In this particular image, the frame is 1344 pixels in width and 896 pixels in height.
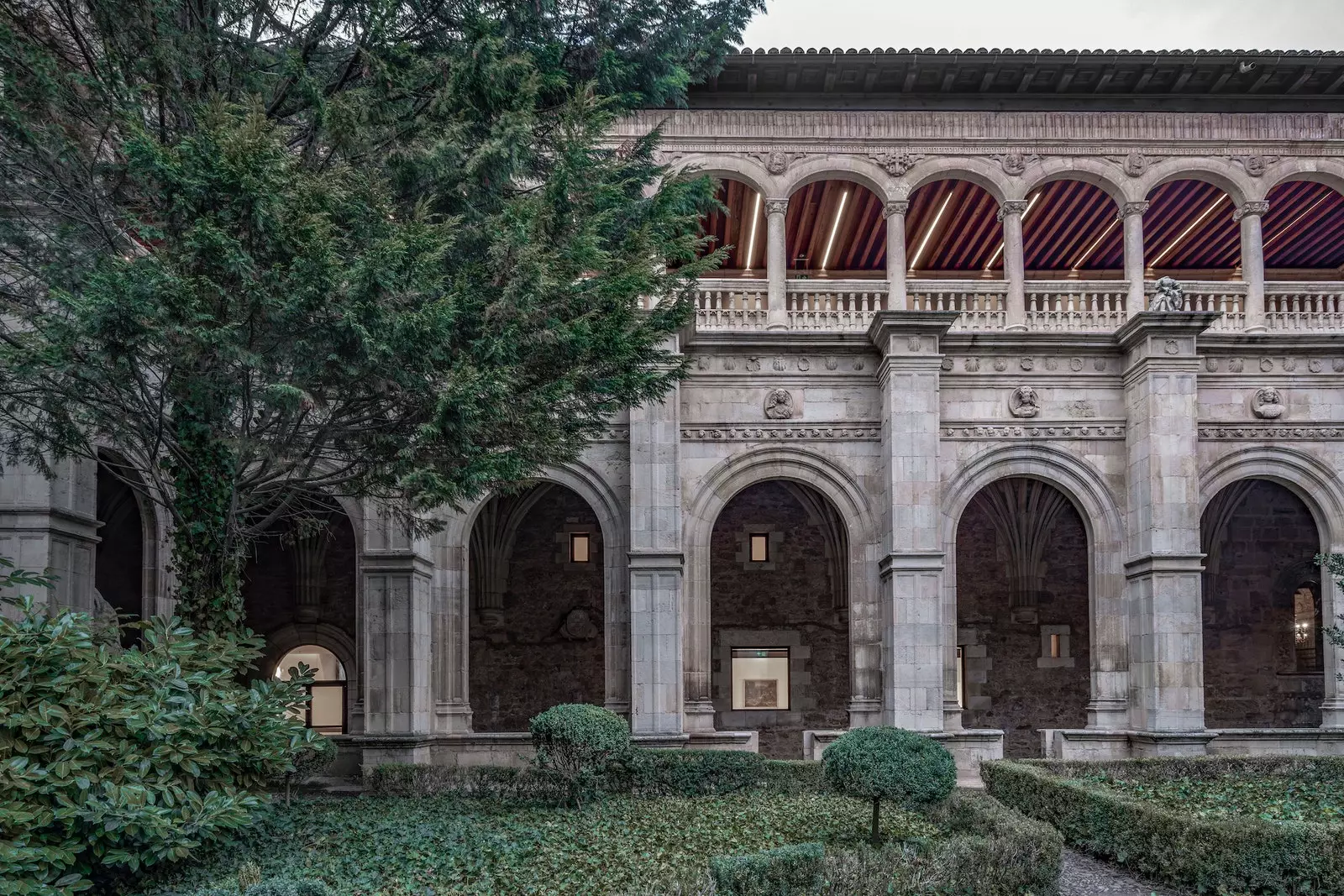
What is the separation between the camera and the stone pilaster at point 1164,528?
1717cm

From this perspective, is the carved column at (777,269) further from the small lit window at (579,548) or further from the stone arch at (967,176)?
the small lit window at (579,548)

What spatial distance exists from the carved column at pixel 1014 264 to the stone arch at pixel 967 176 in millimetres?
210

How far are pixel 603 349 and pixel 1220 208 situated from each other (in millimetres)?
16428

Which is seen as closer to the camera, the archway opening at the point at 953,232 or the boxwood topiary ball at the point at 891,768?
the boxwood topiary ball at the point at 891,768

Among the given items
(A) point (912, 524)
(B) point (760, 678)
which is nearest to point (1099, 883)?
(A) point (912, 524)

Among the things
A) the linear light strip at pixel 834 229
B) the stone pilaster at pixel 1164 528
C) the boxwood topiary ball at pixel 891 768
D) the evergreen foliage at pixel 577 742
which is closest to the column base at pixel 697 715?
the evergreen foliage at pixel 577 742

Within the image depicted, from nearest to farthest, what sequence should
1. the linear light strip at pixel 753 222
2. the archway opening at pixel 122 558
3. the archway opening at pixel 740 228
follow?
the archway opening at pixel 122 558 < the linear light strip at pixel 753 222 < the archway opening at pixel 740 228

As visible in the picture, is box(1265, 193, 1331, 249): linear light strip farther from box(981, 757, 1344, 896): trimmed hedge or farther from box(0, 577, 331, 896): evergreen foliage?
box(0, 577, 331, 896): evergreen foliage

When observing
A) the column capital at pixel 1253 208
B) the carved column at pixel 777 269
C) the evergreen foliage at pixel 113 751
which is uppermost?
the column capital at pixel 1253 208

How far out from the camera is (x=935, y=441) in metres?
17.8

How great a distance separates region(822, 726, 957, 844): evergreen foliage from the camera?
34.9 ft

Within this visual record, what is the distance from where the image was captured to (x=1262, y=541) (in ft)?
76.6

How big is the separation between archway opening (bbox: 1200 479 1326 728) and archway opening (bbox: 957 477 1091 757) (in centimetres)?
256

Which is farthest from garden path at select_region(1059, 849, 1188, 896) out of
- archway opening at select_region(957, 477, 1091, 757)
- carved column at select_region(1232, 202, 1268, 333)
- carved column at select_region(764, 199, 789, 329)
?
archway opening at select_region(957, 477, 1091, 757)
